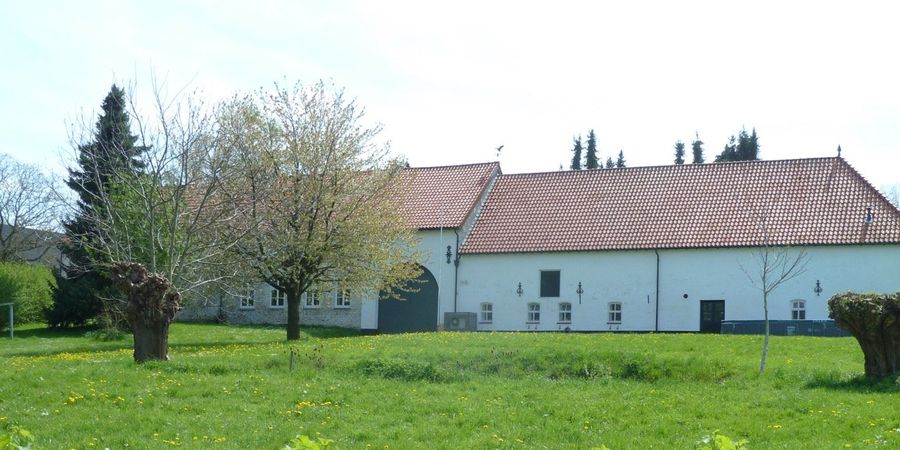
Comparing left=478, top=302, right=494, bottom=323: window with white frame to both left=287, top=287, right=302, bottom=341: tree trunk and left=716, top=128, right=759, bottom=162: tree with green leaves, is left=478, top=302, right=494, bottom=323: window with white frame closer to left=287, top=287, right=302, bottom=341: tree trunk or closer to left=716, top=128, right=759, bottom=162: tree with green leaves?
left=287, top=287, right=302, bottom=341: tree trunk

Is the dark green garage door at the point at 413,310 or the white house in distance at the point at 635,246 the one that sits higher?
the white house in distance at the point at 635,246

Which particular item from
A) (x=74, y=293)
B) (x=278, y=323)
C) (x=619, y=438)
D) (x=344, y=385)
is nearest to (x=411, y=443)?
(x=619, y=438)

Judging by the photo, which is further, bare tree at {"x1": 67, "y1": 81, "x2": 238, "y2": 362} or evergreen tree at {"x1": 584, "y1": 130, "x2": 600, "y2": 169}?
evergreen tree at {"x1": 584, "y1": 130, "x2": 600, "y2": 169}

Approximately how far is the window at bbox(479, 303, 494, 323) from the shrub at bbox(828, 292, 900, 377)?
77.7 ft

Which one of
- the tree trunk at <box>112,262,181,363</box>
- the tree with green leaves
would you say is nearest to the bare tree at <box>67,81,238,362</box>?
the tree trunk at <box>112,262,181,363</box>

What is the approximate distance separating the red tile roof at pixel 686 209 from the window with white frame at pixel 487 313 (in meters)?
2.24

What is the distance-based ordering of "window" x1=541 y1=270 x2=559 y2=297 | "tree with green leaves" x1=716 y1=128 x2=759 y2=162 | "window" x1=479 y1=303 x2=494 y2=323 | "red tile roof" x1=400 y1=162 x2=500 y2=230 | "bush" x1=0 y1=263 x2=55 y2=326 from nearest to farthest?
"window" x1=541 y1=270 x2=559 y2=297 < "bush" x1=0 y1=263 x2=55 y2=326 < "window" x1=479 y1=303 x2=494 y2=323 < "red tile roof" x1=400 y1=162 x2=500 y2=230 < "tree with green leaves" x1=716 y1=128 x2=759 y2=162

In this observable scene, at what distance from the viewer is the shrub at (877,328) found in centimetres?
1848

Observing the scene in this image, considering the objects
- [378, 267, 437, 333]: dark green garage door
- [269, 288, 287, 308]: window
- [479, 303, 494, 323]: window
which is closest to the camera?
[479, 303, 494, 323]: window

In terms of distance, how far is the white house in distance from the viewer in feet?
122

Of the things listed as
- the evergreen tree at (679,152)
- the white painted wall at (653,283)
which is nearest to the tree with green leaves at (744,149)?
the evergreen tree at (679,152)

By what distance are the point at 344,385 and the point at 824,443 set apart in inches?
334

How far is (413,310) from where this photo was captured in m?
43.2

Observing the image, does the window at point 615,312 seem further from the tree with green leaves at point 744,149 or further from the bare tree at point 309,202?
the tree with green leaves at point 744,149
